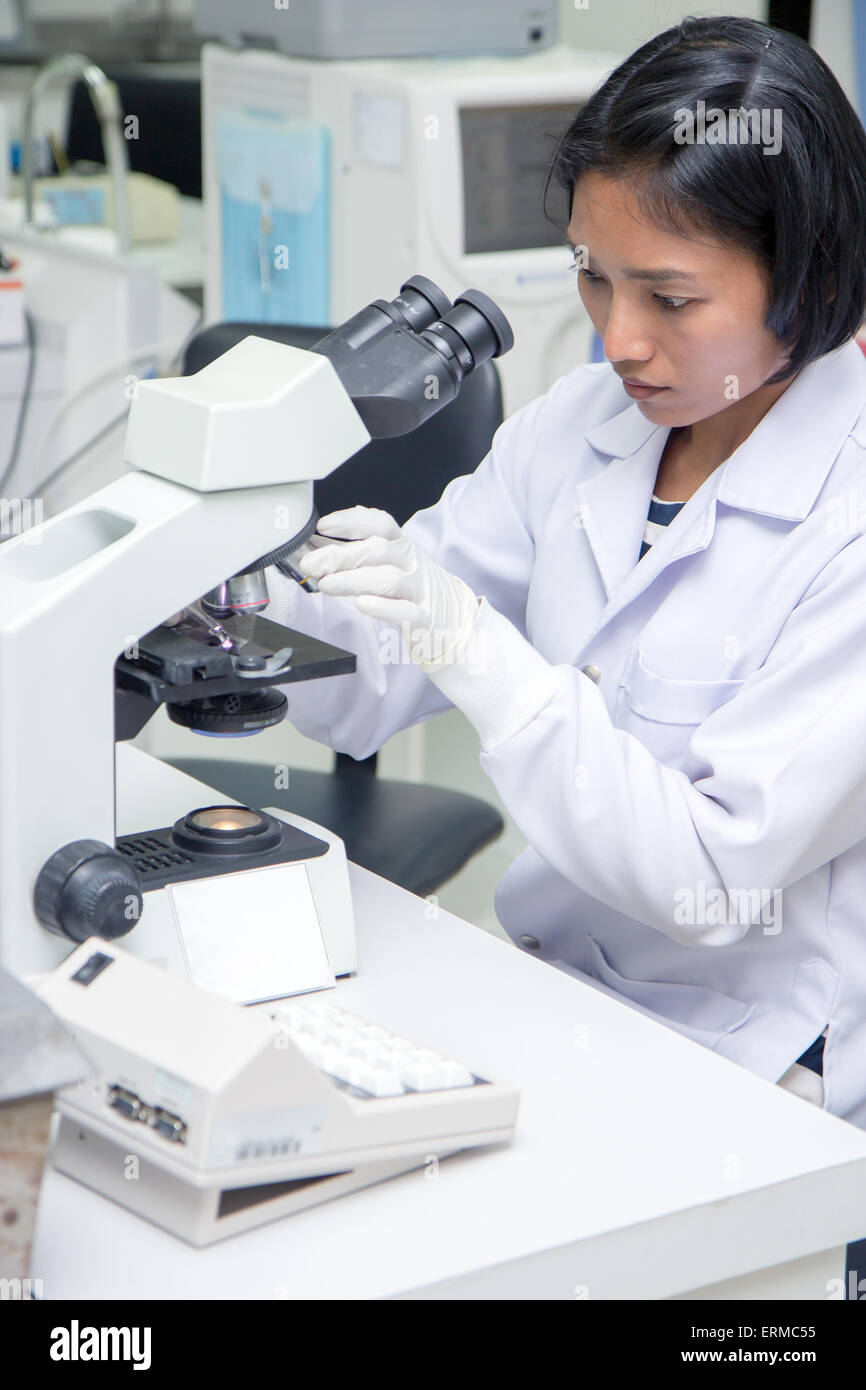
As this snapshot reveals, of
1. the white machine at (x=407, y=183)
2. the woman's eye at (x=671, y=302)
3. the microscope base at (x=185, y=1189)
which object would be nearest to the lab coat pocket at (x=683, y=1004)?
the microscope base at (x=185, y=1189)

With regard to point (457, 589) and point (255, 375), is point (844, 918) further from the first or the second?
point (255, 375)

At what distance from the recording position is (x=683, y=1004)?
4.10ft

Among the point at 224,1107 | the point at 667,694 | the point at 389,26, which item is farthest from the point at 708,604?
the point at 389,26

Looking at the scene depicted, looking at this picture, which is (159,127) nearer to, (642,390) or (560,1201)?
(642,390)

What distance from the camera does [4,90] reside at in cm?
470

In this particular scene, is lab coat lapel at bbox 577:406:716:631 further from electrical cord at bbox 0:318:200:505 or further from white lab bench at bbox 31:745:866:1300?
electrical cord at bbox 0:318:200:505

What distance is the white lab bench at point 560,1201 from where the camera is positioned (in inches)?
31.2

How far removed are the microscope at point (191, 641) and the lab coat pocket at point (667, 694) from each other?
277mm

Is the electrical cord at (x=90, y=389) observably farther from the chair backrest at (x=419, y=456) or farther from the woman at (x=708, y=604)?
the woman at (x=708, y=604)

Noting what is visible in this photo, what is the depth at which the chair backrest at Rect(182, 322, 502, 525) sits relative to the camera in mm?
1833

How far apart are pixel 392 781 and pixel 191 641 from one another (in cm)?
87

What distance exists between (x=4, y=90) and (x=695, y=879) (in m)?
4.33

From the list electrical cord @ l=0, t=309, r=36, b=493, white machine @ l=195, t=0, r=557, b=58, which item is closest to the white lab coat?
white machine @ l=195, t=0, r=557, b=58

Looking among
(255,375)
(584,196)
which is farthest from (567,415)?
(255,375)
